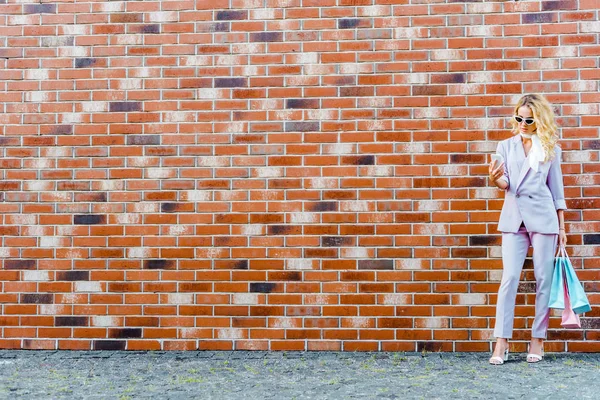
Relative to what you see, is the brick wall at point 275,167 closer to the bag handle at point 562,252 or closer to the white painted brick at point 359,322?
the white painted brick at point 359,322

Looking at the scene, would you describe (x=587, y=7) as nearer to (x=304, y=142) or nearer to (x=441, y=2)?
(x=441, y=2)

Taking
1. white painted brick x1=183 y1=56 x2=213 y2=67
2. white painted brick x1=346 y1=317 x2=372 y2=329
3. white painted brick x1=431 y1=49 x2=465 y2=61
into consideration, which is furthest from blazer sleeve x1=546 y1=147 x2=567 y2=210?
white painted brick x1=183 y1=56 x2=213 y2=67

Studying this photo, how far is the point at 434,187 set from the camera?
473 centimetres

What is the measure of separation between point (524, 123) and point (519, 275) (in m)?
1.03

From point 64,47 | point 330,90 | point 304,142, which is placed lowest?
point 304,142

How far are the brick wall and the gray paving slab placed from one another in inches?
9.5

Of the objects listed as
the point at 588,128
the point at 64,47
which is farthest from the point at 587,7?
the point at 64,47

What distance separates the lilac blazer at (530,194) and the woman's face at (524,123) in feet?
0.25

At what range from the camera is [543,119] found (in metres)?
4.34

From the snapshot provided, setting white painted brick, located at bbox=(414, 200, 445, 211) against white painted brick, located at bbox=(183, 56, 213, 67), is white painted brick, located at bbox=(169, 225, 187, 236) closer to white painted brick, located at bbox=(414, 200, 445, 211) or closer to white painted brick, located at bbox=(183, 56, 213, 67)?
white painted brick, located at bbox=(183, 56, 213, 67)

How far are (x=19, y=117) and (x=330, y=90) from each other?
235cm

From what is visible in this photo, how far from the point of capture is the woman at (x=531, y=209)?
172 inches

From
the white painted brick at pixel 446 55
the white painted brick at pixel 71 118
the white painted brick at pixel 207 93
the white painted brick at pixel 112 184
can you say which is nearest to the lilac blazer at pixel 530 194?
the white painted brick at pixel 446 55

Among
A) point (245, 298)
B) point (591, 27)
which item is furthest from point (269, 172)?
point (591, 27)
